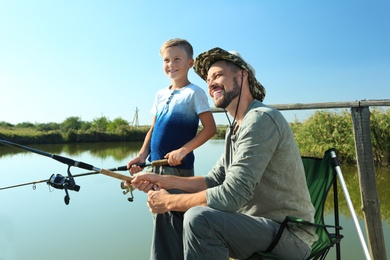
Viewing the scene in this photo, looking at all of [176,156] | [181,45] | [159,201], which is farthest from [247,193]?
[181,45]

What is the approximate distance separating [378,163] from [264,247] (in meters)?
7.05

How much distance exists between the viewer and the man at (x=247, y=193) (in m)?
1.34

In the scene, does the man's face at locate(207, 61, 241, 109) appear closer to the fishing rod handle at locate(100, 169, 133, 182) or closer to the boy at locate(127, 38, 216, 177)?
the boy at locate(127, 38, 216, 177)

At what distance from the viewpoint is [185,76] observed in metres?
2.23

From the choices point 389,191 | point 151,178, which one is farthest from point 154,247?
point 389,191

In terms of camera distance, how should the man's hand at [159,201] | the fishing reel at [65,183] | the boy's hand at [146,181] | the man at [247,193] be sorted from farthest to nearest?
the fishing reel at [65,183] → the boy's hand at [146,181] → the man's hand at [159,201] → the man at [247,193]

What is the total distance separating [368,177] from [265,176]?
1.13 m

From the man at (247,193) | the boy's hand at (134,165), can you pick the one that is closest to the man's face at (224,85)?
the man at (247,193)

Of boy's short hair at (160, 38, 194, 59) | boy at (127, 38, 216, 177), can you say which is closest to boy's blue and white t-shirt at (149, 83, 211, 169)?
boy at (127, 38, 216, 177)

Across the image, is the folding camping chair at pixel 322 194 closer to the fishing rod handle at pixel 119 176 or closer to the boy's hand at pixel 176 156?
the boy's hand at pixel 176 156

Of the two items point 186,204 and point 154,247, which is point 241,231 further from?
point 154,247

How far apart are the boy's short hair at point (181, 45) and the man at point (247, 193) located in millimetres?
568

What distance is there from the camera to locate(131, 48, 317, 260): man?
1.34 metres

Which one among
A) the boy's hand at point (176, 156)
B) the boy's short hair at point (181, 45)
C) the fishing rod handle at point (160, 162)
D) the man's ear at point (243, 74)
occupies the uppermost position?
the boy's short hair at point (181, 45)
